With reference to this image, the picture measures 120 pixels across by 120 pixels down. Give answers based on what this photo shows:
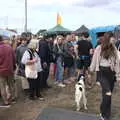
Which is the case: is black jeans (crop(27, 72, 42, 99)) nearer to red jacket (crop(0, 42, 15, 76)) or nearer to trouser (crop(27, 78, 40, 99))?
trouser (crop(27, 78, 40, 99))

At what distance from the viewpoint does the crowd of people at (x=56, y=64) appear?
7383mm

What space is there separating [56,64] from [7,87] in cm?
330

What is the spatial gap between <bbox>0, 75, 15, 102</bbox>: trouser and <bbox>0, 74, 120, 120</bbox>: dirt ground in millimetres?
297

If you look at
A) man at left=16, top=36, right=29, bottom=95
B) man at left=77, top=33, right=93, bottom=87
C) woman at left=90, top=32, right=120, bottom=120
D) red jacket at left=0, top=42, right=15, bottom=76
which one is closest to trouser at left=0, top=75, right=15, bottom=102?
red jacket at left=0, top=42, right=15, bottom=76

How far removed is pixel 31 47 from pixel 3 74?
105cm

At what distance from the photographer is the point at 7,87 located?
9.59m

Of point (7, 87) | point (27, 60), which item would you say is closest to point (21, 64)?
Answer: point (27, 60)

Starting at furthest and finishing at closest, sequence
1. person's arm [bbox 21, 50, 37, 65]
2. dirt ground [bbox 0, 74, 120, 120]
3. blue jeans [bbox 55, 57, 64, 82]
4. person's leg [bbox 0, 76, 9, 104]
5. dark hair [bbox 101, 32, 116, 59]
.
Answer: blue jeans [bbox 55, 57, 64, 82] < person's arm [bbox 21, 50, 37, 65] < person's leg [bbox 0, 76, 9, 104] < dirt ground [bbox 0, 74, 120, 120] < dark hair [bbox 101, 32, 116, 59]

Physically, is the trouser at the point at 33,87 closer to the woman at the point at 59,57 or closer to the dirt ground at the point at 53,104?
the dirt ground at the point at 53,104

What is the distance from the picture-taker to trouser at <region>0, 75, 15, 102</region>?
9.41 m

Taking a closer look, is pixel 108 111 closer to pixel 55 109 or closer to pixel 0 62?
pixel 55 109

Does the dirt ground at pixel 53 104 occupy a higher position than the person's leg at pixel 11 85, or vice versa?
the person's leg at pixel 11 85

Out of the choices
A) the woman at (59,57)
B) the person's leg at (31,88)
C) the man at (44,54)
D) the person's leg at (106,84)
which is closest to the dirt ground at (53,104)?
the person's leg at (31,88)

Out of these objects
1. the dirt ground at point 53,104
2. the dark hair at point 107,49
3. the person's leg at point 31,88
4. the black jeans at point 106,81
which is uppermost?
the dark hair at point 107,49
